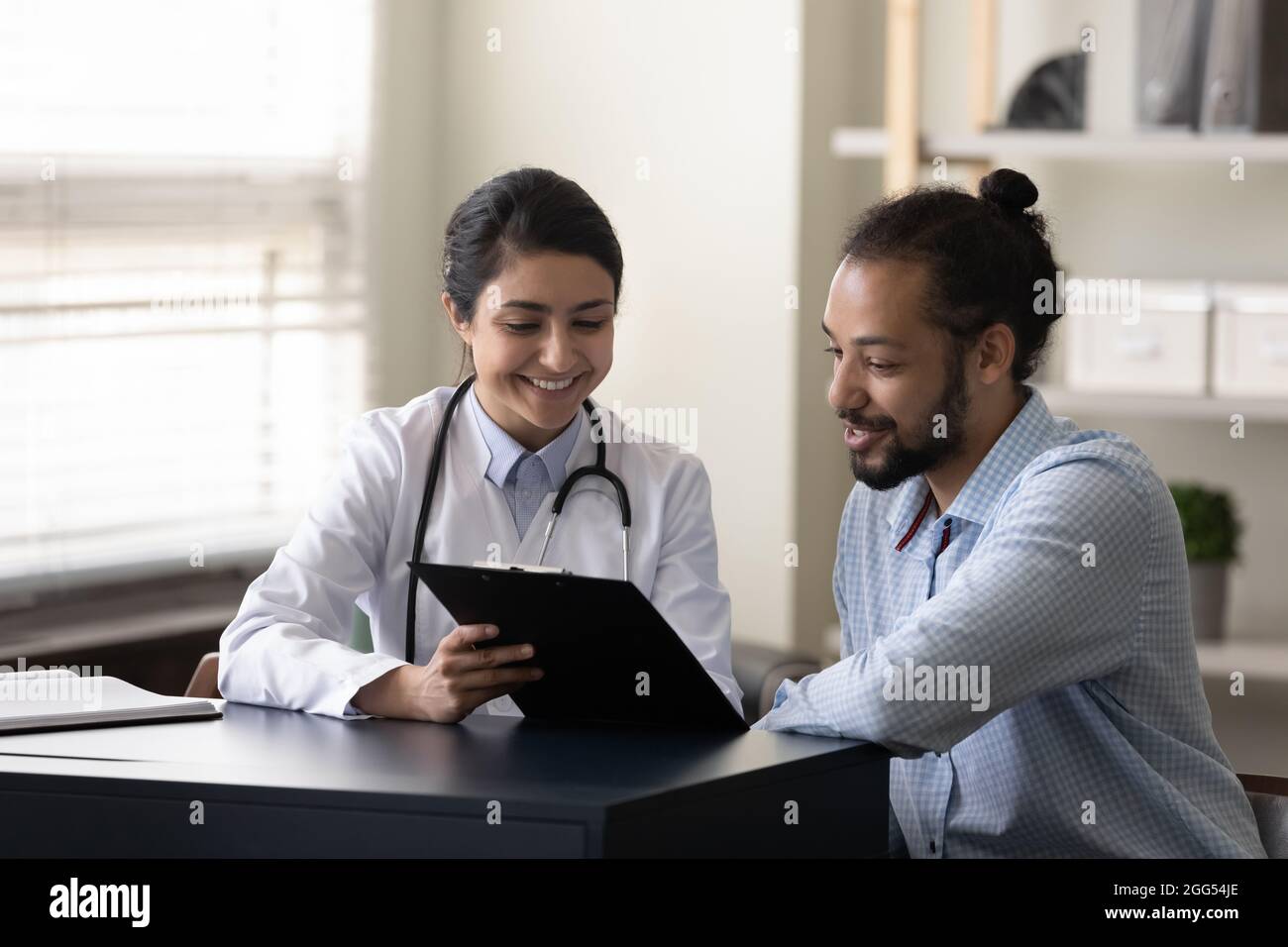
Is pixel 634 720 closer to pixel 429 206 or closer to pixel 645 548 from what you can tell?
pixel 645 548

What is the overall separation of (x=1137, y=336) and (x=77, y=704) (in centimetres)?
203

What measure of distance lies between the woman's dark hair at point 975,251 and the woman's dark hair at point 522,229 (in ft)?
1.00

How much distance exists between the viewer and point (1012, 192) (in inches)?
64.0

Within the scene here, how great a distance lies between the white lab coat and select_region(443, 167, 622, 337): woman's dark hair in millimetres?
160

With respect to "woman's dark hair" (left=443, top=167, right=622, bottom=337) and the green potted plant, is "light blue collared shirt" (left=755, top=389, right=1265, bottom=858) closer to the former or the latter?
"woman's dark hair" (left=443, top=167, right=622, bottom=337)

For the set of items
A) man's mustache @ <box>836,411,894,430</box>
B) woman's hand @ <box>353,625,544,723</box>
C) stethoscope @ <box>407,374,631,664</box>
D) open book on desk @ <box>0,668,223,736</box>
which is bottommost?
open book on desk @ <box>0,668,223,736</box>

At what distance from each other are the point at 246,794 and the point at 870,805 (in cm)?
Result: 47

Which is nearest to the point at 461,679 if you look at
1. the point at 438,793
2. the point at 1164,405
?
the point at 438,793

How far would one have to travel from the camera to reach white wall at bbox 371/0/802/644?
10.5 feet

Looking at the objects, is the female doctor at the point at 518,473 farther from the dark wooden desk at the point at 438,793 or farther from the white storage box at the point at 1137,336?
the white storage box at the point at 1137,336

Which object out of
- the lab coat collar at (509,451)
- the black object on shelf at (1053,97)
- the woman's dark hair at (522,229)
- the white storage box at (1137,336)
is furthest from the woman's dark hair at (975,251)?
the black object on shelf at (1053,97)

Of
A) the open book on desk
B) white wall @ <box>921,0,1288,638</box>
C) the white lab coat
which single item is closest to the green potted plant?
white wall @ <box>921,0,1288,638</box>

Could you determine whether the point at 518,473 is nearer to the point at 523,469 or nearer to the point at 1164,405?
the point at 523,469
